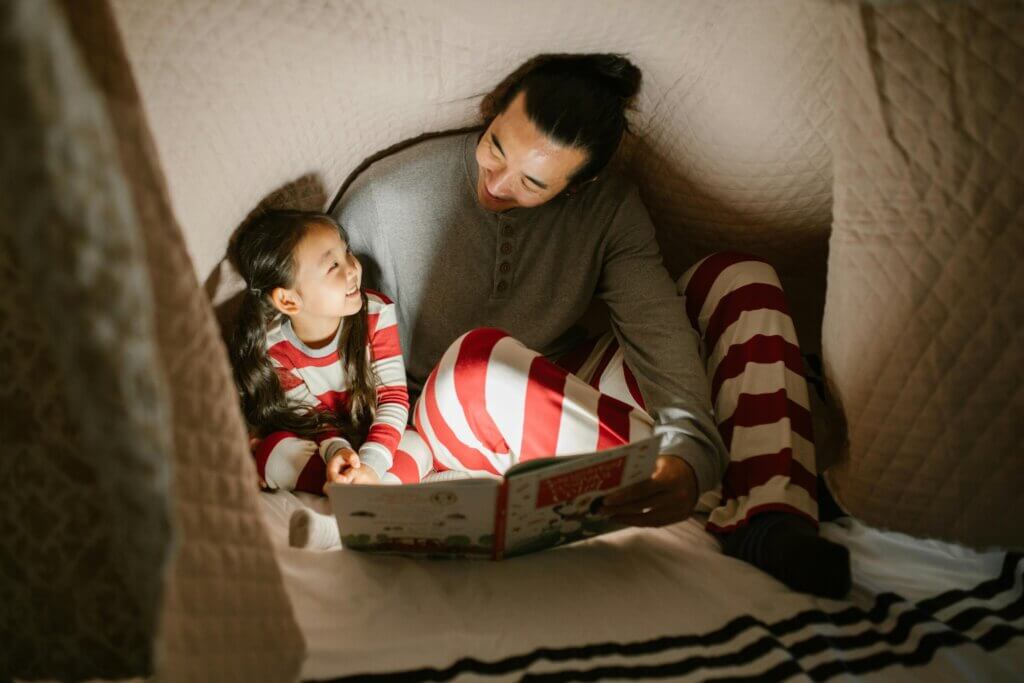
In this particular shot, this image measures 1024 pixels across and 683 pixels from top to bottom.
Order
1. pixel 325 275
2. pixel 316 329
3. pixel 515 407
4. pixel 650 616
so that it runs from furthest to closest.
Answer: pixel 316 329
pixel 325 275
pixel 515 407
pixel 650 616

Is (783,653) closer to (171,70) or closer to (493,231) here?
(493,231)

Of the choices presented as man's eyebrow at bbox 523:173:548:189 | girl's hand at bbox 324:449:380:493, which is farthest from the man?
girl's hand at bbox 324:449:380:493

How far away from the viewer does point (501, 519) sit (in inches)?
25.7

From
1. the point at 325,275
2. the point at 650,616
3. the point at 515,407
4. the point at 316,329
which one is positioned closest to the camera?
the point at 650,616

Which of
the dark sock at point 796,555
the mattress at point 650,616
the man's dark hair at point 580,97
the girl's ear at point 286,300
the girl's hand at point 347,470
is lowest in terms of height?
the girl's hand at point 347,470

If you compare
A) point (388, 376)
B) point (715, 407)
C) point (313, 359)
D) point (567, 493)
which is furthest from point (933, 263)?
point (313, 359)

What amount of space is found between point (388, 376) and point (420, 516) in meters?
0.41

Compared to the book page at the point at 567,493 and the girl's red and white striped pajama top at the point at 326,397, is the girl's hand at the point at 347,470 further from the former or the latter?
the book page at the point at 567,493

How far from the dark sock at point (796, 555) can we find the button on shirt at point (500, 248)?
285 millimetres

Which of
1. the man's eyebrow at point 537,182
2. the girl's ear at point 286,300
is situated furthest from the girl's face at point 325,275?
the man's eyebrow at point 537,182

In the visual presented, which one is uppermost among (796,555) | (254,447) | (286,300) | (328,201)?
(328,201)

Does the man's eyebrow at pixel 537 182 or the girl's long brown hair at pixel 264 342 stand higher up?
the man's eyebrow at pixel 537 182

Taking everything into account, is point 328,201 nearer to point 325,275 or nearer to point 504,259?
point 325,275

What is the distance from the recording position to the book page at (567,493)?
62 centimetres
